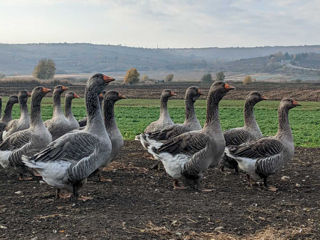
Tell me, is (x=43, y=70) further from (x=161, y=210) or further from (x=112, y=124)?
(x=161, y=210)

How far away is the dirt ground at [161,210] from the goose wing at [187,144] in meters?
1.00

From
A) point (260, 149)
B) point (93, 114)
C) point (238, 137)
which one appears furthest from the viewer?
point (238, 137)

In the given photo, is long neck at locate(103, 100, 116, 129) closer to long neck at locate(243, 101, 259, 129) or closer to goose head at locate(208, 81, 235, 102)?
goose head at locate(208, 81, 235, 102)

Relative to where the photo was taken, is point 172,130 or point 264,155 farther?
point 172,130

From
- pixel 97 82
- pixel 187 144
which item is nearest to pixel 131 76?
pixel 97 82

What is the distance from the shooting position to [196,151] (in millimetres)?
9391

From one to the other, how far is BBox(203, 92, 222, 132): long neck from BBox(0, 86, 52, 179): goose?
14.3 feet

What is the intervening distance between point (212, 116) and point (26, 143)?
4910mm

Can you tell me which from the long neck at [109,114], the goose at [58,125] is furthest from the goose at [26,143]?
the goose at [58,125]

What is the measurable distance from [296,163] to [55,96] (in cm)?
882

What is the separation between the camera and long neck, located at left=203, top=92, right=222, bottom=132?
31.8ft

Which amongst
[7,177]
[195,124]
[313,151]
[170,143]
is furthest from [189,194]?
[313,151]

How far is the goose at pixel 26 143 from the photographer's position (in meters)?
10.3

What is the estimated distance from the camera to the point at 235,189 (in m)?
10.0
